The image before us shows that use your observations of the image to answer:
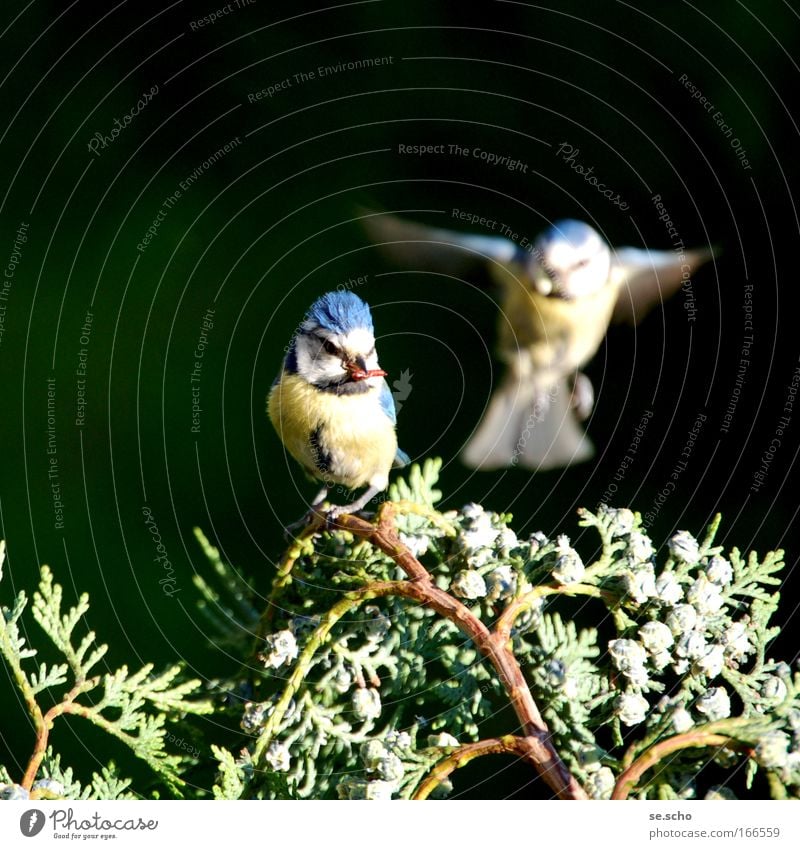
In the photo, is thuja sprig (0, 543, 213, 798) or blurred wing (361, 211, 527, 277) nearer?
thuja sprig (0, 543, 213, 798)

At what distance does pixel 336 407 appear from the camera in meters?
1.03

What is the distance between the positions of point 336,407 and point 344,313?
0.10 meters

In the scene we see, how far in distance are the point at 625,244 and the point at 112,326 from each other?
69 centimetres

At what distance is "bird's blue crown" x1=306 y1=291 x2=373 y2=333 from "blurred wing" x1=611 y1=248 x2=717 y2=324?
1.18 feet


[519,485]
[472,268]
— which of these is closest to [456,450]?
[519,485]

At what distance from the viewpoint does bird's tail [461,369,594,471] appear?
1.24m

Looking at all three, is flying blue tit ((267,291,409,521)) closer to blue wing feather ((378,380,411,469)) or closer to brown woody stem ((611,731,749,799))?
blue wing feather ((378,380,411,469))

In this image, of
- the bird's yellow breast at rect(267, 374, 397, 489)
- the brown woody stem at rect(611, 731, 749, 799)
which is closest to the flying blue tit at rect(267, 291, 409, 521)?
the bird's yellow breast at rect(267, 374, 397, 489)

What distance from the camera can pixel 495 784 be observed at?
1062 millimetres

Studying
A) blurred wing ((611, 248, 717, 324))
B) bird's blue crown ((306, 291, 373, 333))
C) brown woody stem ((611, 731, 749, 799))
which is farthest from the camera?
blurred wing ((611, 248, 717, 324))

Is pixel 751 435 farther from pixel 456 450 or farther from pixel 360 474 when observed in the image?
pixel 360 474

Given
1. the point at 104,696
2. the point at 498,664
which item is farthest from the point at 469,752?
the point at 104,696

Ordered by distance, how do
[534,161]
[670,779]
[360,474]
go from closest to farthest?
[670,779]
[360,474]
[534,161]

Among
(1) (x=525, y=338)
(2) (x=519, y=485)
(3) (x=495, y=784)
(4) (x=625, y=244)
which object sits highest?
(4) (x=625, y=244)
